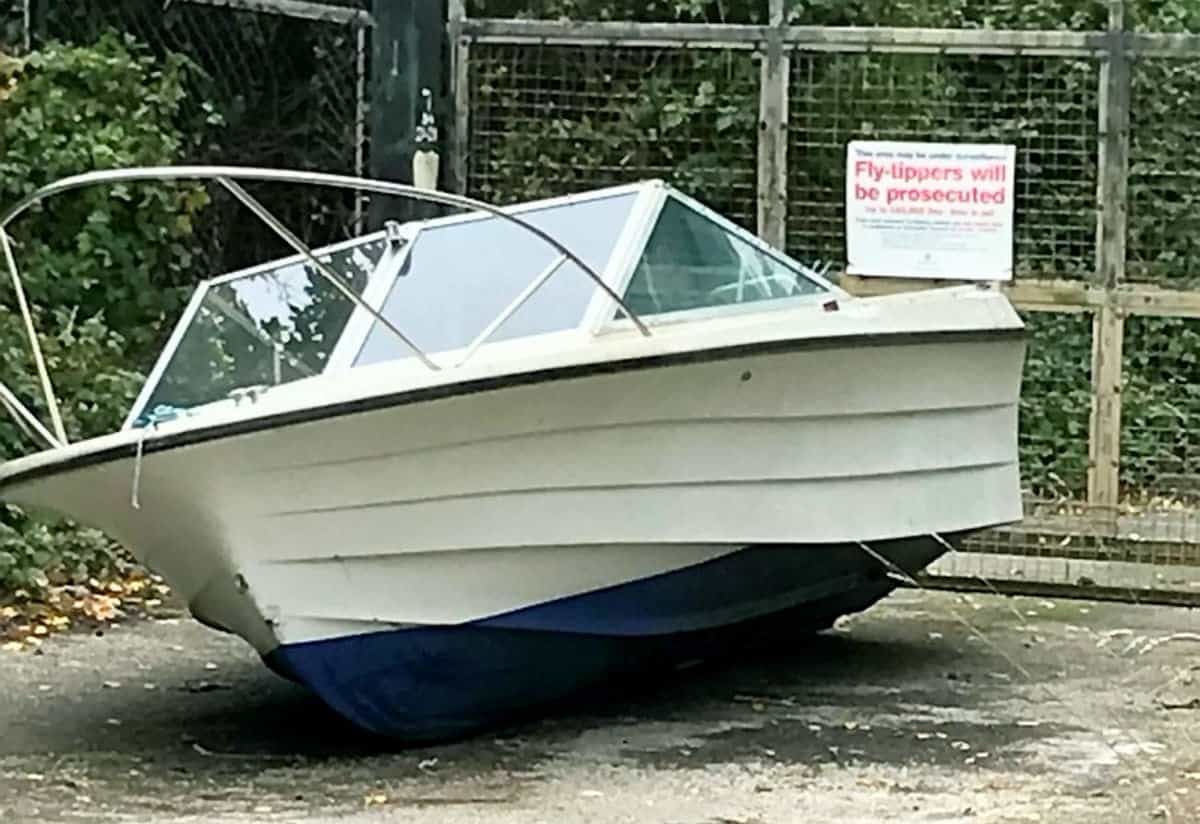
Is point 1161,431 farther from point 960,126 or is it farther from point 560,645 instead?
point 560,645

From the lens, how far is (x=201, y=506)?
5883mm

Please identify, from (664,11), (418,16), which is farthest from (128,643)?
(664,11)

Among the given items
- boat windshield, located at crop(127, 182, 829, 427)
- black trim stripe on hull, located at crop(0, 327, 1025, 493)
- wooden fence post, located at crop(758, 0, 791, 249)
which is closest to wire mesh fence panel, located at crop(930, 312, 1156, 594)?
wooden fence post, located at crop(758, 0, 791, 249)

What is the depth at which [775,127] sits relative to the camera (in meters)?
9.85

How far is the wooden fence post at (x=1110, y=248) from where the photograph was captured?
9508 mm

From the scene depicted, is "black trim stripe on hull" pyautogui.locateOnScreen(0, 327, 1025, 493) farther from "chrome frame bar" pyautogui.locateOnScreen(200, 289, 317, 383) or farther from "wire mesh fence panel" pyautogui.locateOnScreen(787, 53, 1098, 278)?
"wire mesh fence panel" pyautogui.locateOnScreen(787, 53, 1098, 278)

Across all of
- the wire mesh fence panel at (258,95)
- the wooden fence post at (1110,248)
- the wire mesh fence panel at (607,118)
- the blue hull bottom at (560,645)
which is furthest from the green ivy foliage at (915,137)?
the blue hull bottom at (560,645)

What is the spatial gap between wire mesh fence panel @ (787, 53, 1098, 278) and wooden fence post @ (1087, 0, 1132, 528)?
134mm

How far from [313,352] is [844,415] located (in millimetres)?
1602

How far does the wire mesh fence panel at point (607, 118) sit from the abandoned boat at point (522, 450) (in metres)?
2.72

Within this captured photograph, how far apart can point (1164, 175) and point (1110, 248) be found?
1.74ft

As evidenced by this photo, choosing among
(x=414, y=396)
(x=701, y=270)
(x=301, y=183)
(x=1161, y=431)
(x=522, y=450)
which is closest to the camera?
(x=414, y=396)

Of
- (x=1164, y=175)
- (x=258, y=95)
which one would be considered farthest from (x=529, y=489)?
(x=258, y=95)

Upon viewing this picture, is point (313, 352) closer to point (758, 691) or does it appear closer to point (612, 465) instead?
point (612, 465)
